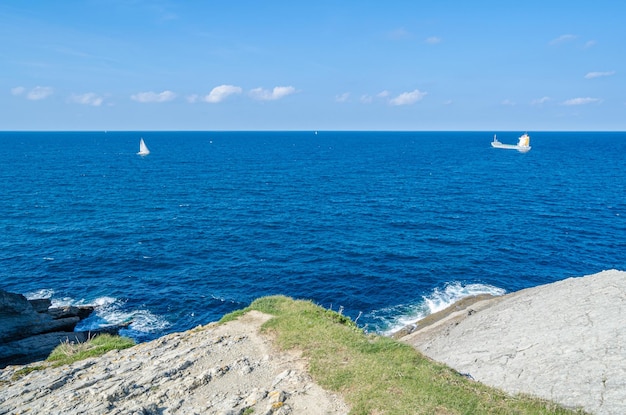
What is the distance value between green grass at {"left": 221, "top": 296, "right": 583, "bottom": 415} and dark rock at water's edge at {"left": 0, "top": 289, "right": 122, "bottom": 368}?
61.0 feet

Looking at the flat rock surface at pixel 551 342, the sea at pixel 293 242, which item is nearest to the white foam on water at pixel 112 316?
the sea at pixel 293 242

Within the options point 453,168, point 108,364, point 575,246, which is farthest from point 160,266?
point 453,168

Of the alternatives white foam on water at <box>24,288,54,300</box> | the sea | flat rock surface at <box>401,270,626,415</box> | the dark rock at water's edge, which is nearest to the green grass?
flat rock surface at <box>401,270,626,415</box>

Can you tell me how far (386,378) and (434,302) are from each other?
29642 millimetres

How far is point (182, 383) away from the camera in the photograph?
17.6 meters

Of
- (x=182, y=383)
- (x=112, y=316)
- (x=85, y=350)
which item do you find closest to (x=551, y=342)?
(x=182, y=383)

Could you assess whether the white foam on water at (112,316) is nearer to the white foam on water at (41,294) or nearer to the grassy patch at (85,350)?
the white foam on water at (41,294)

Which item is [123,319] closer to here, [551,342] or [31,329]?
[31,329]

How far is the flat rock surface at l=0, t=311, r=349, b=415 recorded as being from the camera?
1567 centimetres

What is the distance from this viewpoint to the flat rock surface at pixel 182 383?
15666mm

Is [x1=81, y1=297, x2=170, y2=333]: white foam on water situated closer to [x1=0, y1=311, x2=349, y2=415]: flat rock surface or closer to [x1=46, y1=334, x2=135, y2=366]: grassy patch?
[x1=46, y1=334, x2=135, y2=366]: grassy patch

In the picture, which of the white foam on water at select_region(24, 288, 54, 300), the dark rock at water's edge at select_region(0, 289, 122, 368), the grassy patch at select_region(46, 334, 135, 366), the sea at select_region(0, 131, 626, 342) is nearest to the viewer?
the grassy patch at select_region(46, 334, 135, 366)

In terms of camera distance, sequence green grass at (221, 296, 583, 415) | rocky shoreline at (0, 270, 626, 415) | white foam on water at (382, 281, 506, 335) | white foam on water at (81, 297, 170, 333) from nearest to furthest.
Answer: green grass at (221, 296, 583, 415) → rocky shoreline at (0, 270, 626, 415) → white foam on water at (81, 297, 170, 333) → white foam on water at (382, 281, 506, 335)

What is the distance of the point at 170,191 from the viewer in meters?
96.2
